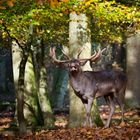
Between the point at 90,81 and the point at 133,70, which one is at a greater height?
the point at 90,81

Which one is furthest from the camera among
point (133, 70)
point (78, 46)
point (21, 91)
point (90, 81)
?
point (133, 70)

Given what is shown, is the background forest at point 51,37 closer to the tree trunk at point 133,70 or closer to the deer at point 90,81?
the tree trunk at point 133,70

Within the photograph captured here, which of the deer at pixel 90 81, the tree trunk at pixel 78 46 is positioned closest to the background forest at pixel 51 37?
the tree trunk at pixel 78 46

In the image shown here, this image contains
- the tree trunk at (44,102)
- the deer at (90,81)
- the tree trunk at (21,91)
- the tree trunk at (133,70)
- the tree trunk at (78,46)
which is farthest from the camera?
the tree trunk at (133,70)

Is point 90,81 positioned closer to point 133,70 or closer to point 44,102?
point 44,102

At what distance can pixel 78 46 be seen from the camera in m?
15.7

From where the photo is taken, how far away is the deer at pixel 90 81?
44.6 feet

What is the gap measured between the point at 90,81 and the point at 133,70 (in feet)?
30.7

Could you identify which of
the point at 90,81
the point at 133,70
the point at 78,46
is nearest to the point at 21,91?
the point at 90,81

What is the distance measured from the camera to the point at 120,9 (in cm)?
1594

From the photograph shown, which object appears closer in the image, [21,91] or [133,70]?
[21,91]

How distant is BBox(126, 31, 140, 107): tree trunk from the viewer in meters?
23.0

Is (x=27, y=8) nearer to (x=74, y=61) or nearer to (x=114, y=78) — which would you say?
(x=74, y=61)

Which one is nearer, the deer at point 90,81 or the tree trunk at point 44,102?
the deer at point 90,81
